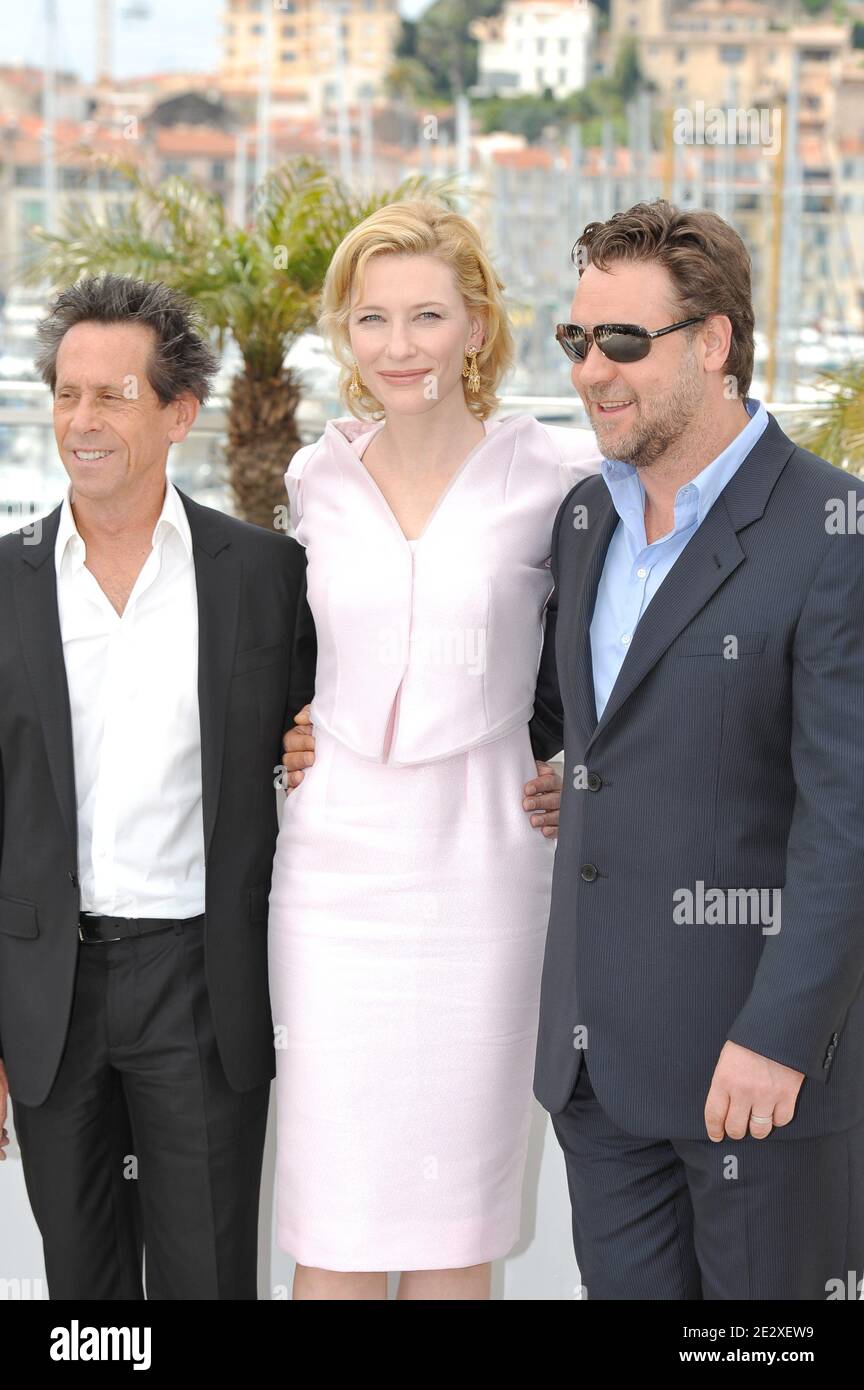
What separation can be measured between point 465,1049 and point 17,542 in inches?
41.2

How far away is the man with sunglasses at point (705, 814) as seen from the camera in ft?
6.09

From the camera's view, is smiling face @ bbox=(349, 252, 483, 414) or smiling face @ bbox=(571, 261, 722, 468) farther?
smiling face @ bbox=(349, 252, 483, 414)

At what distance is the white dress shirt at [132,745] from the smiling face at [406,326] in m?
0.47

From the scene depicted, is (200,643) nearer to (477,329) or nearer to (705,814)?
(477,329)

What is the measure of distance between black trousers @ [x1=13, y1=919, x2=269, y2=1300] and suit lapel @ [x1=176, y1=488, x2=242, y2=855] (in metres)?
0.24

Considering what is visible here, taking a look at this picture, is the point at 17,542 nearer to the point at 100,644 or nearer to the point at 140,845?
the point at 100,644

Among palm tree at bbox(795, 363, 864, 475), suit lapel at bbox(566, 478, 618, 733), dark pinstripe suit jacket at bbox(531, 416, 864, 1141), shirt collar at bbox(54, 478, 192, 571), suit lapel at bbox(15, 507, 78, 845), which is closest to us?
dark pinstripe suit jacket at bbox(531, 416, 864, 1141)

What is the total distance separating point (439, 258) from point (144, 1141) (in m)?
1.43

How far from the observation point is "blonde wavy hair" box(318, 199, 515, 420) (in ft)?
7.86

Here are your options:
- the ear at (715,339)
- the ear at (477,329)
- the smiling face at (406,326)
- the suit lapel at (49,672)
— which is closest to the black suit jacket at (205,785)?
the suit lapel at (49,672)

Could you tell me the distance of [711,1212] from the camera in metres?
1.99

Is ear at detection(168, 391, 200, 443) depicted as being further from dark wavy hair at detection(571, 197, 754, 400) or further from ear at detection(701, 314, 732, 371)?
ear at detection(701, 314, 732, 371)

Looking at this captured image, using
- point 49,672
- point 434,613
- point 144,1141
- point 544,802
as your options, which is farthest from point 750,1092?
point 49,672

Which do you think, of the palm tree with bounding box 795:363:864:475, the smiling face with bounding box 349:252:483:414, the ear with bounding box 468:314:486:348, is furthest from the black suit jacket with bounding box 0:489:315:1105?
the palm tree with bounding box 795:363:864:475
